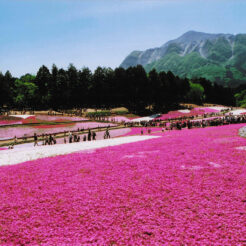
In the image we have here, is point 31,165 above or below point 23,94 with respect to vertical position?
below

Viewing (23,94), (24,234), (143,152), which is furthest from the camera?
(23,94)

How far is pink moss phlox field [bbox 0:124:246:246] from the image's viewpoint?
894cm

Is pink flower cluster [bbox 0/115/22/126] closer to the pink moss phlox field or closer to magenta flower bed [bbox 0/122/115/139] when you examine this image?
magenta flower bed [bbox 0/122/115/139]

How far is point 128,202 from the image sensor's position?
11555mm

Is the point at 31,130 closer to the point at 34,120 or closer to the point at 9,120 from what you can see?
the point at 34,120

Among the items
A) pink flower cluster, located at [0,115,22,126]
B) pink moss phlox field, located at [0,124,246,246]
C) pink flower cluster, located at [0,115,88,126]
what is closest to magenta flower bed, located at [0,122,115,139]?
pink flower cluster, located at [0,115,22,126]

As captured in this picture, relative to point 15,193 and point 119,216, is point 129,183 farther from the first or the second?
point 15,193

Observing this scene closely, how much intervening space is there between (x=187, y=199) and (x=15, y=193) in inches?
405

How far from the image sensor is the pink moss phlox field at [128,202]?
29.3ft

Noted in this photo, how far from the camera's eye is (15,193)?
13.2 metres

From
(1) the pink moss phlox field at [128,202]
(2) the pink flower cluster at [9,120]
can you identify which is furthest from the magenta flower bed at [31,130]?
(1) the pink moss phlox field at [128,202]

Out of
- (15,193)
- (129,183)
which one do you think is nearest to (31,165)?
(15,193)

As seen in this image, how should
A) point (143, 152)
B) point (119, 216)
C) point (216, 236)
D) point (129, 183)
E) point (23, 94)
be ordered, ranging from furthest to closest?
point (23, 94) < point (143, 152) < point (129, 183) < point (119, 216) < point (216, 236)

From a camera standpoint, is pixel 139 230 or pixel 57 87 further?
pixel 57 87
